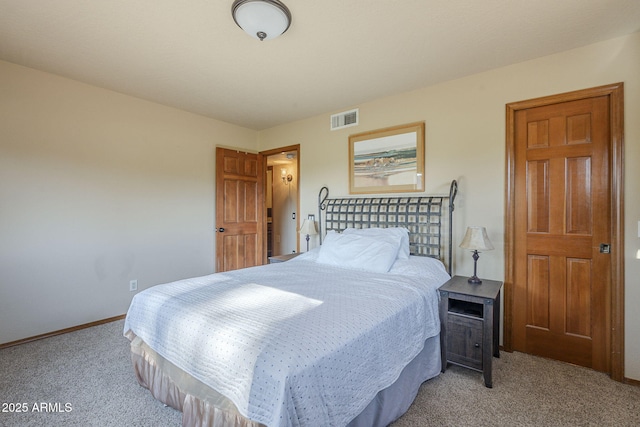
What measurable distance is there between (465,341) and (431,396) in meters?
0.49

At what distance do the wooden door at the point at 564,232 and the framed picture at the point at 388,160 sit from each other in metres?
0.93

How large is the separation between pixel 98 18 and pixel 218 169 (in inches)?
92.1

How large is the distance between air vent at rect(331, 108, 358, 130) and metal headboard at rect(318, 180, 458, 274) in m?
0.98

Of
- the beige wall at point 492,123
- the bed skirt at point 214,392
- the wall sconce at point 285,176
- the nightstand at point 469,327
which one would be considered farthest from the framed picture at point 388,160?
the wall sconce at point 285,176

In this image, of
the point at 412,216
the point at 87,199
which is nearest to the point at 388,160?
the point at 412,216

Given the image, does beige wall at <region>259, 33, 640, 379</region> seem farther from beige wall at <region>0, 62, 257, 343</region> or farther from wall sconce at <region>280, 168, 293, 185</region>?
wall sconce at <region>280, 168, 293, 185</region>

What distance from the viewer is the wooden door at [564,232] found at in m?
2.34

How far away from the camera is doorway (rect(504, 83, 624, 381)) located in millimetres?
2277

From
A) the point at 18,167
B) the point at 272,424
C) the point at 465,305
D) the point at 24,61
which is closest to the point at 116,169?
the point at 18,167

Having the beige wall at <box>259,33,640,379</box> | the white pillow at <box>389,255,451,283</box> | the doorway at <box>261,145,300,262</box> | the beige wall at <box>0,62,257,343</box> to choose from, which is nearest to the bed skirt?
the white pillow at <box>389,255,451,283</box>

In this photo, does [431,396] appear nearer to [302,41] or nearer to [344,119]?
[302,41]

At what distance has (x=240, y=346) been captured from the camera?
1.31m

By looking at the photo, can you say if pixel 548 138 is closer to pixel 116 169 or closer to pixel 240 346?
pixel 240 346

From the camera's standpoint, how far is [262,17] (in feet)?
6.33
